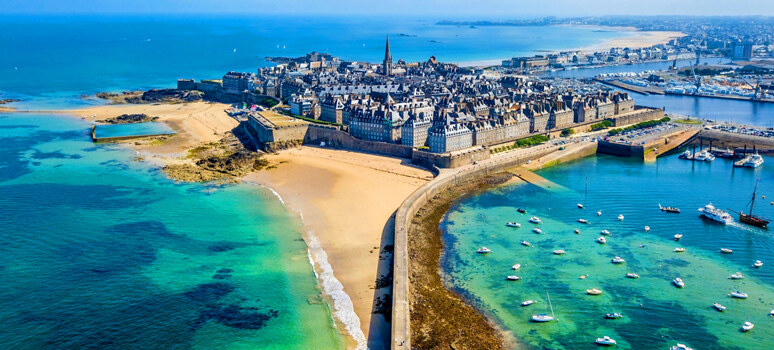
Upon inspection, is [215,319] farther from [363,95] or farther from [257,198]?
[363,95]

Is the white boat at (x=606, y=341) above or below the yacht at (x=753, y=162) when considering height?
below

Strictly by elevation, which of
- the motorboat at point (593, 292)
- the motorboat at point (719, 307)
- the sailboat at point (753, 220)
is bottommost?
the motorboat at point (719, 307)

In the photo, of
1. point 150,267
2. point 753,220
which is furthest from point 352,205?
point 753,220

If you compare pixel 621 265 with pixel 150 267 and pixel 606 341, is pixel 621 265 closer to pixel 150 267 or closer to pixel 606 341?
pixel 606 341

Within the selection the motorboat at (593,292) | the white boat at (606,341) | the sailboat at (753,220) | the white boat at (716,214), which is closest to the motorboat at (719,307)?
the motorboat at (593,292)

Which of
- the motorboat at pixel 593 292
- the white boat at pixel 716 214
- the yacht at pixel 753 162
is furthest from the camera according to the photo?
the yacht at pixel 753 162

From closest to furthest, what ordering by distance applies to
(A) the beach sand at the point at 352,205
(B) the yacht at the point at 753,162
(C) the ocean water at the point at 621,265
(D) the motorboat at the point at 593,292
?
(C) the ocean water at the point at 621,265
(D) the motorboat at the point at 593,292
(A) the beach sand at the point at 352,205
(B) the yacht at the point at 753,162

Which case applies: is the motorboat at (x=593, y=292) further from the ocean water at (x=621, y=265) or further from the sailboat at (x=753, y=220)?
the sailboat at (x=753, y=220)

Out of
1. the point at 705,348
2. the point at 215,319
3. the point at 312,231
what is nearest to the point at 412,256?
the point at 312,231
